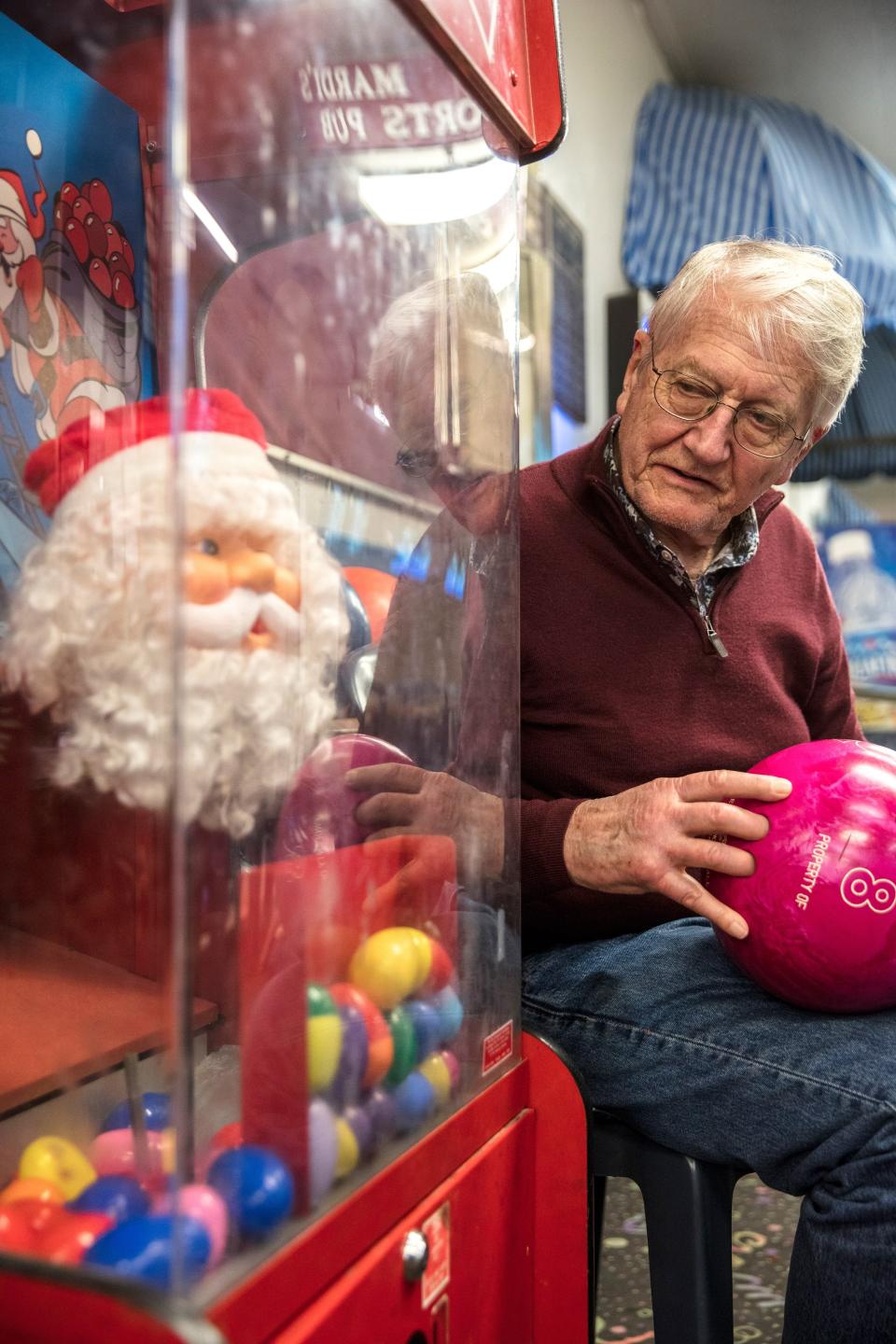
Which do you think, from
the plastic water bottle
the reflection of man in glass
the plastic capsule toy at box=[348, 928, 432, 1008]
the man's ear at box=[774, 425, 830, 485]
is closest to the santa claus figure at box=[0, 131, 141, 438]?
the reflection of man in glass

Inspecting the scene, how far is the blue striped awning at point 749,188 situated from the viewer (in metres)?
4.16

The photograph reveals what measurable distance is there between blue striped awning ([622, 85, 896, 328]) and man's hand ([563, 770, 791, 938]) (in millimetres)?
3242

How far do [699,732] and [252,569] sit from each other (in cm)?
94

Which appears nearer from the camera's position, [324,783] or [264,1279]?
[264,1279]

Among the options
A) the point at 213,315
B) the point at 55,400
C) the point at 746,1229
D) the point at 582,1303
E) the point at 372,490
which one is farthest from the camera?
the point at 746,1229

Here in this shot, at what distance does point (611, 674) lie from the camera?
5.27ft

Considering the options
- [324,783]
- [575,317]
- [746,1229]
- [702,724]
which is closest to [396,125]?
[324,783]

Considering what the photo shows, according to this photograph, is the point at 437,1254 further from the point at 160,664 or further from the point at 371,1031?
the point at 160,664

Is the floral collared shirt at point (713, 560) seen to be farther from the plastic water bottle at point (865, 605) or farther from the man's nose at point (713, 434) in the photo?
the plastic water bottle at point (865, 605)

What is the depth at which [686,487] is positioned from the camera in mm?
1627

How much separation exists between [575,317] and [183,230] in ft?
11.5

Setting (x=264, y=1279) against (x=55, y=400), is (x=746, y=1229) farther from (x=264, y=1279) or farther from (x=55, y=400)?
(x=55, y=400)

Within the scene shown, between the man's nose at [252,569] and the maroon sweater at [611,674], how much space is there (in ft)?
2.42

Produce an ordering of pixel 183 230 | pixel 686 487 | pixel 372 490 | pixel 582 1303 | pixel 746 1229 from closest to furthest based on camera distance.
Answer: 1. pixel 183 230
2. pixel 372 490
3. pixel 582 1303
4. pixel 686 487
5. pixel 746 1229
